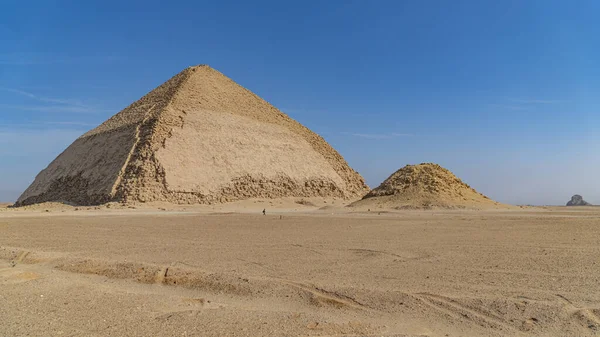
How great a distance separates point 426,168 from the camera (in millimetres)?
25547

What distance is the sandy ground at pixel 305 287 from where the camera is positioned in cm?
430

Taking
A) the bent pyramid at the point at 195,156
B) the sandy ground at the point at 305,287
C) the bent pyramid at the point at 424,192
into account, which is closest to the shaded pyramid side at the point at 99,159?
the bent pyramid at the point at 195,156

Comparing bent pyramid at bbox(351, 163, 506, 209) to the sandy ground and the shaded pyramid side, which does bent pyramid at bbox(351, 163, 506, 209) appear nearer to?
the sandy ground

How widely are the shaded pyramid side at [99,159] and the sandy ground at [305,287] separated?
20.6m

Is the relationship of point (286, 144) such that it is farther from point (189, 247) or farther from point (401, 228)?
point (189, 247)

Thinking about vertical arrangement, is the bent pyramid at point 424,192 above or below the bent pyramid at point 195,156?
below

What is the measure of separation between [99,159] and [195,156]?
296 inches

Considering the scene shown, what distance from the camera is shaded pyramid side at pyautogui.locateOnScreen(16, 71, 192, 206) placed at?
29359 millimetres

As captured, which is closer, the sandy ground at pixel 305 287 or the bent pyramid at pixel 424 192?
the sandy ground at pixel 305 287

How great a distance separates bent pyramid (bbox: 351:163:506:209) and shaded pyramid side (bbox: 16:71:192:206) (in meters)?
16.7

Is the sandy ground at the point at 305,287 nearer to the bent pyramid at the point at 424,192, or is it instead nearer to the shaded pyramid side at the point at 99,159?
the bent pyramid at the point at 424,192

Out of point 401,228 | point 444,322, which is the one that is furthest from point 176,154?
point 444,322

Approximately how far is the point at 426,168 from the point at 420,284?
68.4 ft

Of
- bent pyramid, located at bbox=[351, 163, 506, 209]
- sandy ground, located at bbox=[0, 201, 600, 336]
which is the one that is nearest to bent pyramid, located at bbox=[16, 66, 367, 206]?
bent pyramid, located at bbox=[351, 163, 506, 209]
